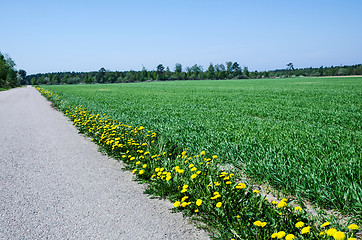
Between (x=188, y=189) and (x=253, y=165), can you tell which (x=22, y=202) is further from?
(x=253, y=165)

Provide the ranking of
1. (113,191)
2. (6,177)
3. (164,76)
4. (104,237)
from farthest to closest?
(164,76) → (6,177) → (113,191) → (104,237)

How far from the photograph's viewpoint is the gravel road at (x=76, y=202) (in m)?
2.91

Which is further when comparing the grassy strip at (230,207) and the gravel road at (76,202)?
the gravel road at (76,202)

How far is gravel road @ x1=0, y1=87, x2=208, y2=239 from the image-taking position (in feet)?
9.56

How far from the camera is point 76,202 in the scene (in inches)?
143

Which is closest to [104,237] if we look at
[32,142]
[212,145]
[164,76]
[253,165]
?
[253,165]

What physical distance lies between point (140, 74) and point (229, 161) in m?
143

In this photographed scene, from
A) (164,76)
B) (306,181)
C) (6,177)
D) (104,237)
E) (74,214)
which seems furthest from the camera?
(164,76)

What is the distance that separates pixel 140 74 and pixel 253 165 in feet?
471

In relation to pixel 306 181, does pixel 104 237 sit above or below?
below

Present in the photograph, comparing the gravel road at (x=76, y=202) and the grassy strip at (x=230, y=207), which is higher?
the grassy strip at (x=230, y=207)

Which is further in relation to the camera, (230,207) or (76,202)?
(76,202)

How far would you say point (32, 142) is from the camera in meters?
7.43

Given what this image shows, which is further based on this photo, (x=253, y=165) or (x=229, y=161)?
(x=229, y=161)
